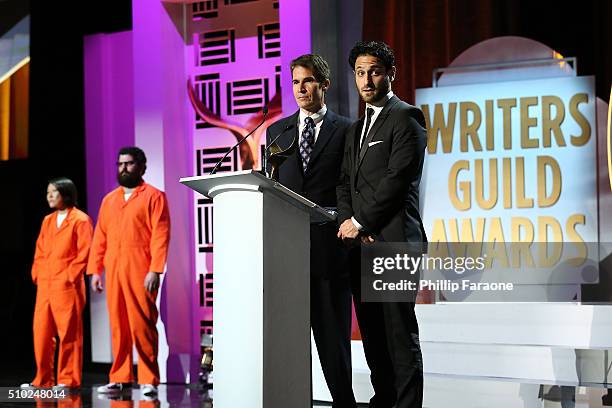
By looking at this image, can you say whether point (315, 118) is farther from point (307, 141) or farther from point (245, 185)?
point (245, 185)

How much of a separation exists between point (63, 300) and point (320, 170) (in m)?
2.50

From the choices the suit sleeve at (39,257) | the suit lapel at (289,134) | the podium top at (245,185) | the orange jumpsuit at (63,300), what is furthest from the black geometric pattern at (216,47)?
the podium top at (245,185)

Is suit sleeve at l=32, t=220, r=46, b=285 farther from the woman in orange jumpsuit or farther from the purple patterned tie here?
the purple patterned tie

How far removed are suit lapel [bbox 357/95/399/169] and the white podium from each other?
0.50m

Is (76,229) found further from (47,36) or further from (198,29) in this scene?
(47,36)

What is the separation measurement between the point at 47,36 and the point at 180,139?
5.38ft

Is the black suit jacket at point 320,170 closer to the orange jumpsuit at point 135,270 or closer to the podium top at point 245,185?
the podium top at point 245,185

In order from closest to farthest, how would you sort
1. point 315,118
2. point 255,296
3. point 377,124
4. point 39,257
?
point 255,296, point 377,124, point 315,118, point 39,257

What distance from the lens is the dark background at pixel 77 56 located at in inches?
201

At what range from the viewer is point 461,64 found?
512 cm

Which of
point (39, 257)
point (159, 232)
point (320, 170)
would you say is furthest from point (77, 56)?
point (320, 170)

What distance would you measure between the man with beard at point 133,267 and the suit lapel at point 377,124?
2231mm

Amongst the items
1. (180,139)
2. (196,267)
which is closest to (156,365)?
(196,267)

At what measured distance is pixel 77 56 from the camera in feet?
21.5
